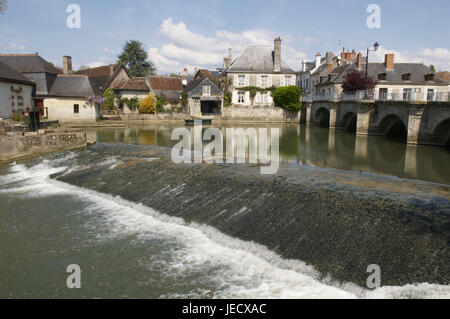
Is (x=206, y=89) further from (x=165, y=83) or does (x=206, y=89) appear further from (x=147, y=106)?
(x=147, y=106)

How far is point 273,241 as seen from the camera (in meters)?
6.16

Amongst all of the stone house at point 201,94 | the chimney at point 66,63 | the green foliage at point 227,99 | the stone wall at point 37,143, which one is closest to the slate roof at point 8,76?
the stone wall at point 37,143

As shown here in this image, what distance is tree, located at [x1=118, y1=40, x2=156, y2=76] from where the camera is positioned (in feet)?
193

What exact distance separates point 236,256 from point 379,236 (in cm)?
236

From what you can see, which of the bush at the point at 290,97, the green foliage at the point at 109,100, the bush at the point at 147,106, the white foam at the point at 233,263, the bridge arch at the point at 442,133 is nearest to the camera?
the white foam at the point at 233,263

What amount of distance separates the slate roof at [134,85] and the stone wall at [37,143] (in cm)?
2431

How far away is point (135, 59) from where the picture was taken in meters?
59.7

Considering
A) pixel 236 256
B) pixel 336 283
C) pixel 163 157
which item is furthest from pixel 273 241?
pixel 163 157

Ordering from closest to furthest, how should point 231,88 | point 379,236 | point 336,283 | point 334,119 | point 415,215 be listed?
point 336,283 → point 379,236 → point 415,215 → point 334,119 → point 231,88

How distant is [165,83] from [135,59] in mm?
19673

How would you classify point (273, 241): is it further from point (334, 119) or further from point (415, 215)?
point (334, 119)

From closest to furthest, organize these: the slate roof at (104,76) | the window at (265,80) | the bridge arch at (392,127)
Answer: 1. the bridge arch at (392,127)
2. the slate roof at (104,76)
3. the window at (265,80)

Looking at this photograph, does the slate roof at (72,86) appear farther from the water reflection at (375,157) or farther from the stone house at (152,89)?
the water reflection at (375,157)

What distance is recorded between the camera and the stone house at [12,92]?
75.6 feet
